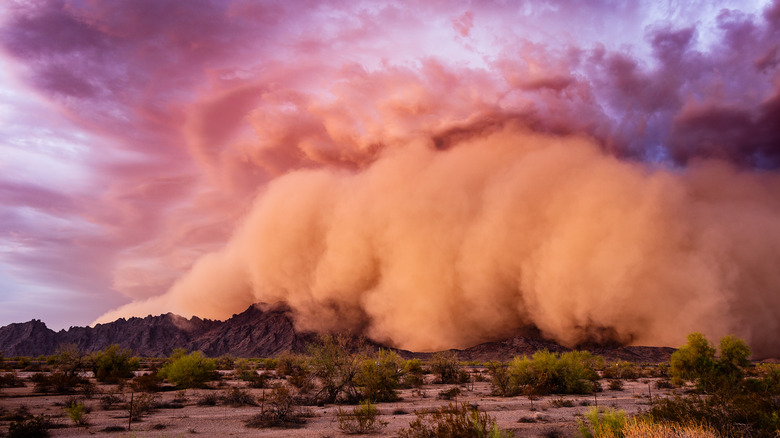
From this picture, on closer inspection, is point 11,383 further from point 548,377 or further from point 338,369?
point 548,377

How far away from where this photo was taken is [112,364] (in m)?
49.3

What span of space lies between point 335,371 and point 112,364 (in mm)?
33377

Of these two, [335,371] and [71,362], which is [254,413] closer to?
[335,371]

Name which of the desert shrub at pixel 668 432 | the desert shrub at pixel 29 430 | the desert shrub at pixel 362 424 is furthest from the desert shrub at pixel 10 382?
the desert shrub at pixel 668 432

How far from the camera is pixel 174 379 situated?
4131cm

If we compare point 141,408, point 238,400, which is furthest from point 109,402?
point 238,400

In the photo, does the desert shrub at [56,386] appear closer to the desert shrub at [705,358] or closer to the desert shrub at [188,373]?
the desert shrub at [188,373]

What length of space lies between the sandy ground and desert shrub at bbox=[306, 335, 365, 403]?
9.40 ft

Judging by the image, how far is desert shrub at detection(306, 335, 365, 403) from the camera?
31.4 metres

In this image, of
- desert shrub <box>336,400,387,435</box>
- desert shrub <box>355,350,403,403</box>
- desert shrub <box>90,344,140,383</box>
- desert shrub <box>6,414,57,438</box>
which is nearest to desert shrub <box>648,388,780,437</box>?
desert shrub <box>336,400,387,435</box>

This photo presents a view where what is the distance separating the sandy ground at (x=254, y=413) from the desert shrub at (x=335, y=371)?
113 inches

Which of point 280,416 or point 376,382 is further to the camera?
point 376,382

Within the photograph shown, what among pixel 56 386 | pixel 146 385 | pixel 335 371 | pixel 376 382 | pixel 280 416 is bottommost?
pixel 376 382

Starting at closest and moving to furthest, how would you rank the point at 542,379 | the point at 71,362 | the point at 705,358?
the point at 542,379
the point at 705,358
the point at 71,362
